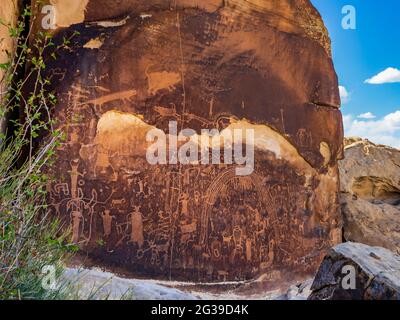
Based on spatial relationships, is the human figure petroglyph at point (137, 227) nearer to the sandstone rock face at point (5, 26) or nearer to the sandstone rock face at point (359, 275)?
the sandstone rock face at point (5, 26)

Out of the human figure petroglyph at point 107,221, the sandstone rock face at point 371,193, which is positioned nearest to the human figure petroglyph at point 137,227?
the human figure petroglyph at point 107,221

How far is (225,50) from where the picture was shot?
6.94 meters

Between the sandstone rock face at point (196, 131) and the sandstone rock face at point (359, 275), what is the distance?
10.7 feet

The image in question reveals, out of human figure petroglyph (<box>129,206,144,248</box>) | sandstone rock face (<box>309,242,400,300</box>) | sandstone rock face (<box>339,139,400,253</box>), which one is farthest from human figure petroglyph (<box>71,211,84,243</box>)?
sandstone rock face (<box>339,139,400,253</box>)

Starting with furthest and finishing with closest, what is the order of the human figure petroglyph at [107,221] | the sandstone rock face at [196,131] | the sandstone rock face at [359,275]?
the sandstone rock face at [196,131] → the human figure petroglyph at [107,221] → the sandstone rock face at [359,275]

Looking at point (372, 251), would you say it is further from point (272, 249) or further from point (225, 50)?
point (225, 50)

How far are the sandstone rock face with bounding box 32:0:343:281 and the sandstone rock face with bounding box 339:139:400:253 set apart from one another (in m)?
0.89

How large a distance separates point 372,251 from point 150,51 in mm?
4298

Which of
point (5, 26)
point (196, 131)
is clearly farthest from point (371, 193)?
point (5, 26)

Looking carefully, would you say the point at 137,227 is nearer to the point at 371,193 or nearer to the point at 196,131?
the point at 196,131

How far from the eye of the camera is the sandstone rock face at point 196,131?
5898mm

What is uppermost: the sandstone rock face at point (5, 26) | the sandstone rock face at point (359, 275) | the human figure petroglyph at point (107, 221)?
the sandstone rock face at point (5, 26)

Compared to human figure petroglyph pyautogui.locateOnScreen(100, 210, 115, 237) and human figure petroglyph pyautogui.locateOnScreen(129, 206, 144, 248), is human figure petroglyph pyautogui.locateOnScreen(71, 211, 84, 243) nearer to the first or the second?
human figure petroglyph pyautogui.locateOnScreen(100, 210, 115, 237)
